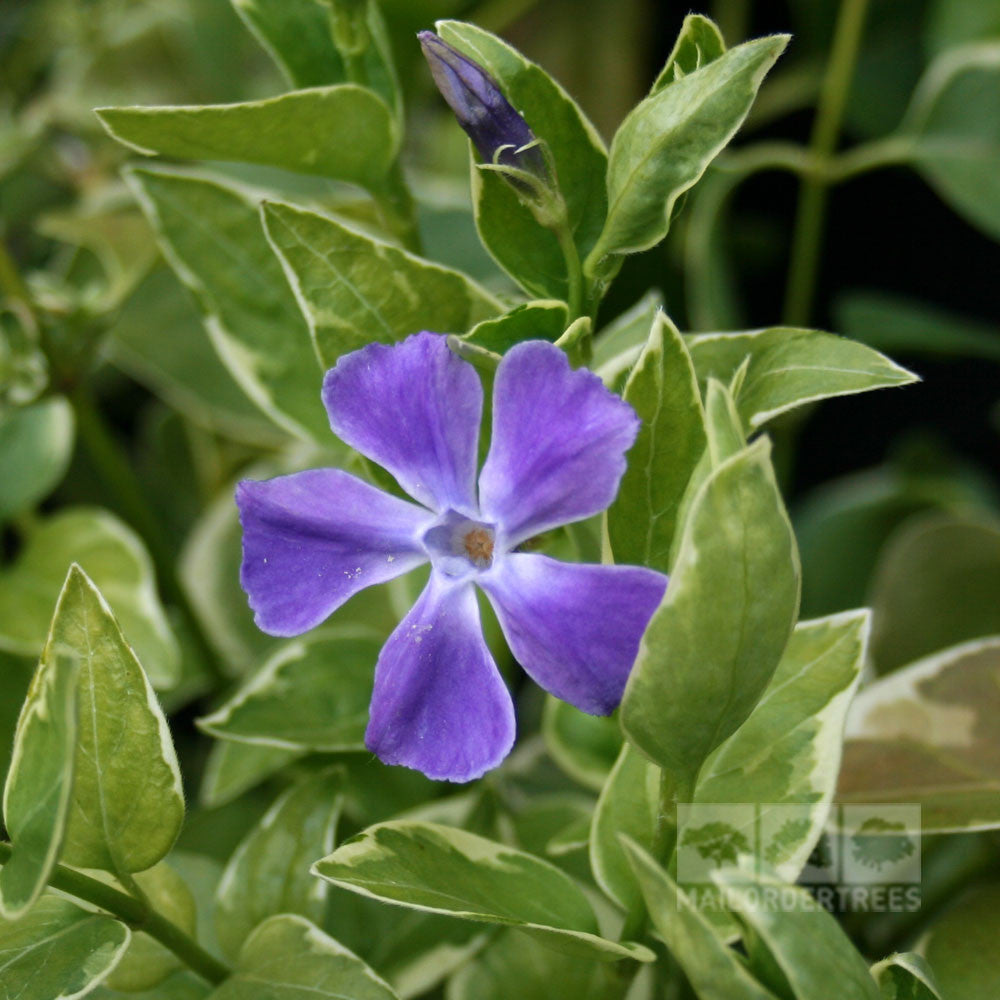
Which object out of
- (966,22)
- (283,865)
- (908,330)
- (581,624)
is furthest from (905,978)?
(966,22)

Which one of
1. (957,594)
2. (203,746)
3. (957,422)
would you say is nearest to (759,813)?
(957,594)

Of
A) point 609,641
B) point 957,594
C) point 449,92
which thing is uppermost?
point 449,92

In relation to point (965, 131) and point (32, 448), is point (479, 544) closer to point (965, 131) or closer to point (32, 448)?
point (32, 448)

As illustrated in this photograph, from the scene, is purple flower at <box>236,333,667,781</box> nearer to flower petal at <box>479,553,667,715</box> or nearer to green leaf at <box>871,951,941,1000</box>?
flower petal at <box>479,553,667,715</box>

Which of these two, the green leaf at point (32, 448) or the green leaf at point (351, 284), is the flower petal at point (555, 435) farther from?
the green leaf at point (32, 448)

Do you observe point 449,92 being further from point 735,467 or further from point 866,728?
point 866,728

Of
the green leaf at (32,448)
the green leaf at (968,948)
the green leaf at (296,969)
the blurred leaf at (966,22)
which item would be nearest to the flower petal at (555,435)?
the green leaf at (296,969)
